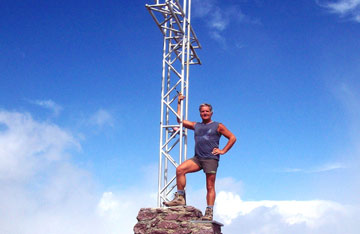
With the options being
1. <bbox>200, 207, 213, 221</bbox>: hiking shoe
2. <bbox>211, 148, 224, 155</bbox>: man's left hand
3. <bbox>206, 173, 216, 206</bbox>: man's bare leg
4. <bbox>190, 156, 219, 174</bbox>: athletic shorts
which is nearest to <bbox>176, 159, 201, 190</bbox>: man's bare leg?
<bbox>190, 156, 219, 174</bbox>: athletic shorts

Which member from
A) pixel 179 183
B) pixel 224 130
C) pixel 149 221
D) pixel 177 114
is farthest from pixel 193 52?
pixel 149 221

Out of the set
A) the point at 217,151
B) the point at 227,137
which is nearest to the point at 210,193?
the point at 217,151

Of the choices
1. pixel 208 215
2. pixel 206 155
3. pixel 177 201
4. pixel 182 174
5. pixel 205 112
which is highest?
pixel 205 112

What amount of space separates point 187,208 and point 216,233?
2.40 feet

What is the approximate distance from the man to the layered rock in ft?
0.73

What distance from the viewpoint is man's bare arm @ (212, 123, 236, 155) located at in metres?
9.23

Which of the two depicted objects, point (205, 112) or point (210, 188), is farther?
point (205, 112)

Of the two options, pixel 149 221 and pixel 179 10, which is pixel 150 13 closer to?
pixel 179 10

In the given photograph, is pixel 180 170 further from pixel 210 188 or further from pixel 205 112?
pixel 205 112

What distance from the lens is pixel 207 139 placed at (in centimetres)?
933

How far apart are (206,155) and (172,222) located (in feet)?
4.70

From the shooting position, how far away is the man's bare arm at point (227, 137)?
30.3ft

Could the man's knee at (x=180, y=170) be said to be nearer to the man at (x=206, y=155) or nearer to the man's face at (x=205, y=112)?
the man at (x=206, y=155)

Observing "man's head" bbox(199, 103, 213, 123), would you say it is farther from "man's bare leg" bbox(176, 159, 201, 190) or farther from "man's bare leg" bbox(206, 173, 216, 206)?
"man's bare leg" bbox(206, 173, 216, 206)
